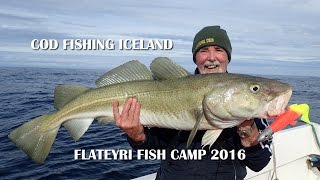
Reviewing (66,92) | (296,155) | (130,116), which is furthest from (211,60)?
(296,155)

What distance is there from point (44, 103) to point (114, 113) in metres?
18.8

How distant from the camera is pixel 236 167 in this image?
4.50 m

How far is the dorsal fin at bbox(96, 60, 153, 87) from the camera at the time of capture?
4.00 meters

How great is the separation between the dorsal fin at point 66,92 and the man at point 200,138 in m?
0.50

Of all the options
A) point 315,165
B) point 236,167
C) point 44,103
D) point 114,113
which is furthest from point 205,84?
point 44,103

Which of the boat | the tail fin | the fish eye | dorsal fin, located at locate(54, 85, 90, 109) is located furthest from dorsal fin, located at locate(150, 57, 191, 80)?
the boat

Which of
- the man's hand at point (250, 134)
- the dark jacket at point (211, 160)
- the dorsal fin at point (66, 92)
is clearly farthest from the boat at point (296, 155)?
the dorsal fin at point (66, 92)

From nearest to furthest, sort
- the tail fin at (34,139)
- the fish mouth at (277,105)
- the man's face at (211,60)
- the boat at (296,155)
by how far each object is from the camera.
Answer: the fish mouth at (277,105)
the tail fin at (34,139)
the man's face at (211,60)
the boat at (296,155)

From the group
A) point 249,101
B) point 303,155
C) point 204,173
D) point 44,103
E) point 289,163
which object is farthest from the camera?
point 44,103

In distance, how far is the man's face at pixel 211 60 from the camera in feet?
15.6

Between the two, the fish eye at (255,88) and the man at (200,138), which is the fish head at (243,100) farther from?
the man at (200,138)

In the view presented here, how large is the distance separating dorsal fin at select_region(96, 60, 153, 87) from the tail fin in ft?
2.84

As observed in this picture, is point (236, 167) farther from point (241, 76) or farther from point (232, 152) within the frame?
point (241, 76)

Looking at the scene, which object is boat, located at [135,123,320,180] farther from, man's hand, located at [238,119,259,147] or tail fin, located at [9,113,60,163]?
tail fin, located at [9,113,60,163]
